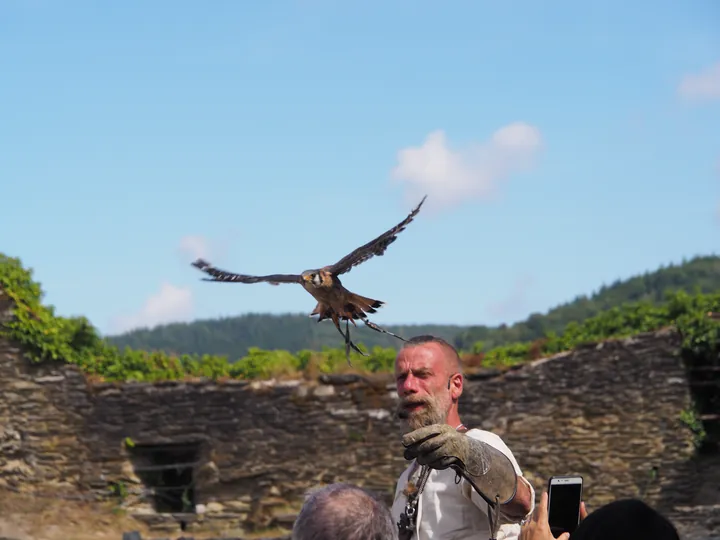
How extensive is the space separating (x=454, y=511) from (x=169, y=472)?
36.0ft

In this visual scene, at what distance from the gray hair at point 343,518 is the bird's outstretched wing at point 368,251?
1199 mm

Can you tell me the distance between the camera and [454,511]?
3621 mm

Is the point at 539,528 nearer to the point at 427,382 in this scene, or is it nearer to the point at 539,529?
the point at 539,529

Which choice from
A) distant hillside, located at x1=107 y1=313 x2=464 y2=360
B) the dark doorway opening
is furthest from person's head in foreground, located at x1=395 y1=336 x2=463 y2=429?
distant hillside, located at x1=107 y1=313 x2=464 y2=360

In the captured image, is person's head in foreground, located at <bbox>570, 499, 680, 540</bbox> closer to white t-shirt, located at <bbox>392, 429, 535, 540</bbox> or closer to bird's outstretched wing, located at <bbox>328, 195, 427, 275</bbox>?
white t-shirt, located at <bbox>392, 429, 535, 540</bbox>

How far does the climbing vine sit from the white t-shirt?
32.2 feet

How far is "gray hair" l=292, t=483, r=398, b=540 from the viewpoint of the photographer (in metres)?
2.38

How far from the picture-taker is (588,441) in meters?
12.9

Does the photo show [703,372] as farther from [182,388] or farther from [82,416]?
[82,416]

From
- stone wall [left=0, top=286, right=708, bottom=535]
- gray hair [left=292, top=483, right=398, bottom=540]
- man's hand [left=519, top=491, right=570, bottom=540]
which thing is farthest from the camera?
stone wall [left=0, top=286, right=708, bottom=535]

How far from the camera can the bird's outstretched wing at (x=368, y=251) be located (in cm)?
356

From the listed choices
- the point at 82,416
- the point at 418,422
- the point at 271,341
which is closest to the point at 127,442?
the point at 82,416

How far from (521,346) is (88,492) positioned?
6.36 metres

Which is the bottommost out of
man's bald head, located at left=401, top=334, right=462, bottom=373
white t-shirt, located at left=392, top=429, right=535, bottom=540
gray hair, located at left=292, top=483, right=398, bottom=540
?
white t-shirt, located at left=392, top=429, right=535, bottom=540
